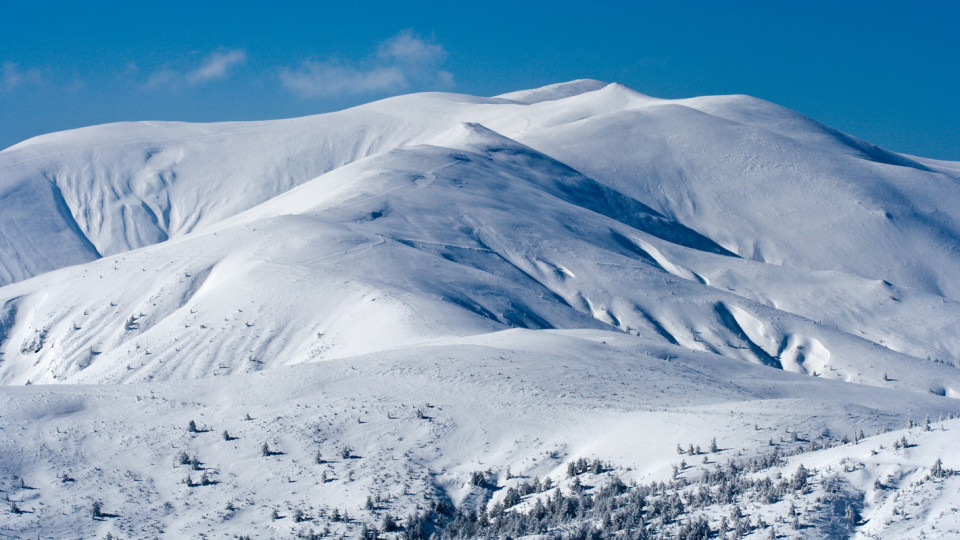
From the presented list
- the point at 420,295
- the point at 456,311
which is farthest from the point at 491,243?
the point at 456,311

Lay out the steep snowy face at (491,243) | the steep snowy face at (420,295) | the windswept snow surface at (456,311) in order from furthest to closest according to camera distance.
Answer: the steep snowy face at (491,243) → the steep snowy face at (420,295) → the windswept snow surface at (456,311)

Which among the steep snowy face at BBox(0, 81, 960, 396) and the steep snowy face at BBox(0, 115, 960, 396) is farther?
the steep snowy face at BBox(0, 81, 960, 396)

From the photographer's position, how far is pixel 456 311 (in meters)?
45.1

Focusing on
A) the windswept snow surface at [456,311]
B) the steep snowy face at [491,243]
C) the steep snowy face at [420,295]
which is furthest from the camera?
the steep snowy face at [491,243]

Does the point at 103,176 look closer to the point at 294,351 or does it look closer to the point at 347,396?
the point at 294,351

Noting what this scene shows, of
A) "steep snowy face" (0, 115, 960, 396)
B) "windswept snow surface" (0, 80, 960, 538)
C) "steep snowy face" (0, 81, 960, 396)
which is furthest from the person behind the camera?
"steep snowy face" (0, 81, 960, 396)

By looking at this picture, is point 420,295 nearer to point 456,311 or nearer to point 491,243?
point 456,311

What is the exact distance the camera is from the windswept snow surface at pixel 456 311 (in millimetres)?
21500

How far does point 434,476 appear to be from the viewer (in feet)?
70.7

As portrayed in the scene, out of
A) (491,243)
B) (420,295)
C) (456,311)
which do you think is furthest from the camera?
(491,243)

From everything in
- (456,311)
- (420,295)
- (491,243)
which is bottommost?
(456,311)

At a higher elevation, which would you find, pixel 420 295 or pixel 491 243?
pixel 491 243

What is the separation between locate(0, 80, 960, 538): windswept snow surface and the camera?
70.5 feet

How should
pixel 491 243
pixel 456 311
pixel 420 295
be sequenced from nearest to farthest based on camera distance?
1. pixel 456 311
2. pixel 420 295
3. pixel 491 243
